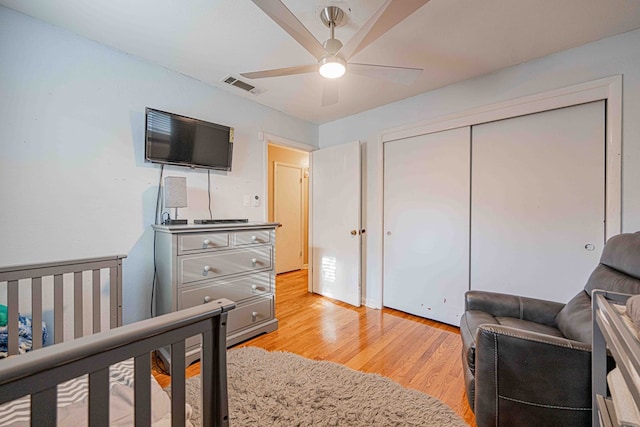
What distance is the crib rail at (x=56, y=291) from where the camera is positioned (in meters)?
1.23

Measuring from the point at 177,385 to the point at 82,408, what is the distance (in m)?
0.56

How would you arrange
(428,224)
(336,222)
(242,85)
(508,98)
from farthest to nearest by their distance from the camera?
1. (336,222)
2. (428,224)
3. (242,85)
4. (508,98)

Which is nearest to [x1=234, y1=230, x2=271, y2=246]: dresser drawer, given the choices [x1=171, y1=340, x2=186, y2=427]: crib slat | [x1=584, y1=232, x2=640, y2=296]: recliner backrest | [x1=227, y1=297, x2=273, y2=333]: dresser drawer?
[x1=227, y1=297, x2=273, y2=333]: dresser drawer

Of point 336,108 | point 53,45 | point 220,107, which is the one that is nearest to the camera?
point 53,45

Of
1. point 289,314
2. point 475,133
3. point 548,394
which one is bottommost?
point 289,314

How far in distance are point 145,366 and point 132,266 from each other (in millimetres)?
1873

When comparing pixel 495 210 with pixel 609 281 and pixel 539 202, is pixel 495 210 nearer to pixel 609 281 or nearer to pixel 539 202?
pixel 539 202

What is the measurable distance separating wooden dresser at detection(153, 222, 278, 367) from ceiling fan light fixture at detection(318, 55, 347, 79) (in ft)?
4.57

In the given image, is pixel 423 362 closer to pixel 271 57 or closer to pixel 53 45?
pixel 271 57

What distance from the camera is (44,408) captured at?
1.61 ft

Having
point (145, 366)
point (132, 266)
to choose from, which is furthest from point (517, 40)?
point (132, 266)

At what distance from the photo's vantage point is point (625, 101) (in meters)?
1.85

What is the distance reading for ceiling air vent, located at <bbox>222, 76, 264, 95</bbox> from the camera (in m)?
2.49

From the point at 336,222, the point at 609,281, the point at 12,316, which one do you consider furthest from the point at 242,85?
the point at 609,281
